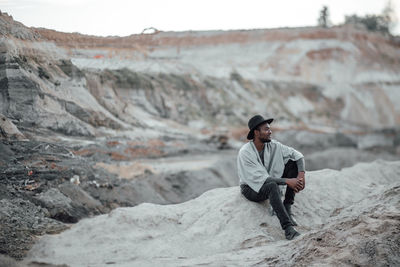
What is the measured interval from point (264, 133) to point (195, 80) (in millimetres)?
11474

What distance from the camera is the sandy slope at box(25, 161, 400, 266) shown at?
132 inches

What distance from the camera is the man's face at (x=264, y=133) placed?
4.79 meters

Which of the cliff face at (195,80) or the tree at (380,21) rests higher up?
the tree at (380,21)

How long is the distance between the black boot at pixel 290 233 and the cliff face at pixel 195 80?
399 centimetres

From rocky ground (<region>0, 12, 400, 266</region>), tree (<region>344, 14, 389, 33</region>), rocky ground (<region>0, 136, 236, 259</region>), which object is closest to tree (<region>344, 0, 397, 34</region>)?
tree (<region>344, 14, 389, 33</region>)

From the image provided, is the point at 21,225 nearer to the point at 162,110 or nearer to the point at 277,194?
the point at 277,194

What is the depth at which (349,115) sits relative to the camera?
20703mm

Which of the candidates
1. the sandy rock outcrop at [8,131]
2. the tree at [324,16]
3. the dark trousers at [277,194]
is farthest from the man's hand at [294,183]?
the tree at [324,16]

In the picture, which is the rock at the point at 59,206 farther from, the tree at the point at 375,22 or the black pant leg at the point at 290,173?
the tree at the point at 375,22

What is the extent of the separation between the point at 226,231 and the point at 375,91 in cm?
1997

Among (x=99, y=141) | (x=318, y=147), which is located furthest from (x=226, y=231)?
(x=318, y=147)

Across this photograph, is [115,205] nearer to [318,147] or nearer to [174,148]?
[174,148]

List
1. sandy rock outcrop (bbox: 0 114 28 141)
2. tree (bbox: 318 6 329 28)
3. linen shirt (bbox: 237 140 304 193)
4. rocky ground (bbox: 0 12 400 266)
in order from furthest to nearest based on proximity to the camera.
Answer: tree (bbox: 318 6 329 28) → rocky ground (bbox: 0 12 400 266) → sandy rock outcrop (bbox: 0 114 28 141) → linen shirt (bbox: 237 140 304 193)

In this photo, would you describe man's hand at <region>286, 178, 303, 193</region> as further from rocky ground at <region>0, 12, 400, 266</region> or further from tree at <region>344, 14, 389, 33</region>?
tree at <region>344, 14, 389, 33</region>
